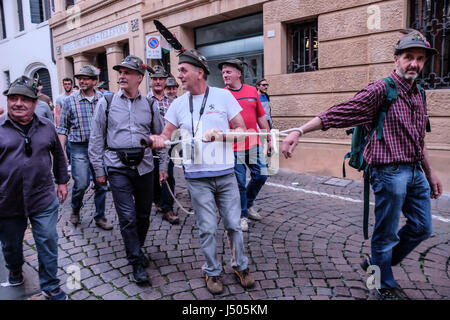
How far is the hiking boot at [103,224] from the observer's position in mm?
4496

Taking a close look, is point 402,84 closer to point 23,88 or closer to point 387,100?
point 387,100

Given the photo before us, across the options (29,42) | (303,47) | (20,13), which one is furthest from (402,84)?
(20,13)

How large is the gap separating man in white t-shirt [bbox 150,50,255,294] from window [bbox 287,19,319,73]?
5.20m

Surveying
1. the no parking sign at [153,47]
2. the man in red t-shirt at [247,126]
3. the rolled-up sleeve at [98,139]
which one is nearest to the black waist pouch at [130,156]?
the rolled-up sleeve at [98,139]

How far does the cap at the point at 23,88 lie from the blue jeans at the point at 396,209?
8.74 ft

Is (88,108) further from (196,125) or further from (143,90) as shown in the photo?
(143,90)

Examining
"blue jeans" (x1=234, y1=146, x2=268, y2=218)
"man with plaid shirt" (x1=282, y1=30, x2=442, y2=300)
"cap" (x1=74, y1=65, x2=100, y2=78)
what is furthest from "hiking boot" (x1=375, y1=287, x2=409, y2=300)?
"cap" (x1=74, y1=65, x2=100, y2=78)

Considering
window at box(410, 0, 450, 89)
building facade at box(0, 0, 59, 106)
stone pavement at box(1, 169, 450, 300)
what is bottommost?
stone pavement at box(1, 169, 450, 300)

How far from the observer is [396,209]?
2.63 meters

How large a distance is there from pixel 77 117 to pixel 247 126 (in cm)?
212

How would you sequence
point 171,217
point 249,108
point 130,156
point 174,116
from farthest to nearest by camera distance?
point 171,217, point 249,108, point 130,156, point 174,116

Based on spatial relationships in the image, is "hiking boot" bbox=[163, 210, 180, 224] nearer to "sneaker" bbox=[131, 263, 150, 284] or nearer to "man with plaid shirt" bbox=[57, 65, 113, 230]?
"man with plaid shirt" bbox=[57, 65, 113, 230]

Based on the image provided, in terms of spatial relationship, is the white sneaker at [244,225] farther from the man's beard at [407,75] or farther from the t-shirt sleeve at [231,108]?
the man's beard at [407,75]

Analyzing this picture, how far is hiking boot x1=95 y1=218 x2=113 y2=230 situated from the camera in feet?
14.8
